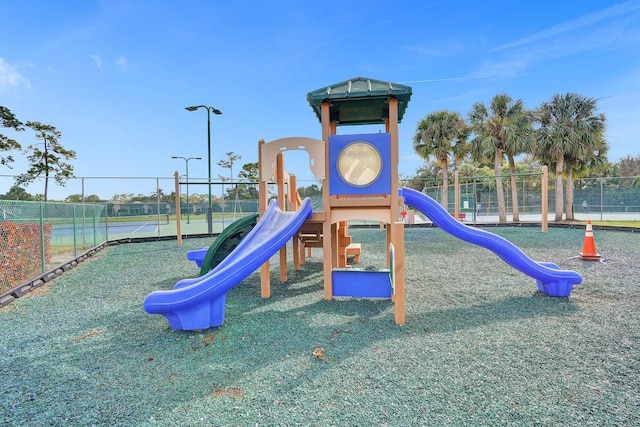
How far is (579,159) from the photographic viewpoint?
19.1m

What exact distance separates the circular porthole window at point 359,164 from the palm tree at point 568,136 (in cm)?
1902

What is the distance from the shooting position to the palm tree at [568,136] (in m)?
18.5

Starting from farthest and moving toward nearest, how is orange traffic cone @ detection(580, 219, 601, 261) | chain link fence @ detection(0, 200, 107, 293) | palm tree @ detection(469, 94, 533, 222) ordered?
palm tree @ detection(469, 94, 533, 222)
orange traffic cone @ detection(580, 219, 601, 261)
chain link fence @ detection(0, 200, 107, 293)

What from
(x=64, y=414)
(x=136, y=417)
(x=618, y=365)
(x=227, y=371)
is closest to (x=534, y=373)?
(x=618, y=365)

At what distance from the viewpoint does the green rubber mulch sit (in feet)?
7.05

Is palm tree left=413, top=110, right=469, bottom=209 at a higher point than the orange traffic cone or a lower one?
higher

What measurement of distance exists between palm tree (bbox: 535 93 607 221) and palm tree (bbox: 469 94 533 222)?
3.07 ft

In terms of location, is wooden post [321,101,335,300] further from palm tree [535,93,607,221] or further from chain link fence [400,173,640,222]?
palm tree [535,93,607,221]

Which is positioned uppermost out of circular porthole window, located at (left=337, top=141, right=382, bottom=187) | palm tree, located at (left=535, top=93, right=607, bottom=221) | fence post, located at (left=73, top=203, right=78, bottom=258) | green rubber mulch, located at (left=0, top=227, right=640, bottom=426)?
palm tree, located at (left=535, top=93, right=607, bottom=221)

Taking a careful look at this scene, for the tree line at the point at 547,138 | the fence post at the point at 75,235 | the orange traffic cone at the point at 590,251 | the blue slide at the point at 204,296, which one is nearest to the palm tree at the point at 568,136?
the tree line at the point at 547,138

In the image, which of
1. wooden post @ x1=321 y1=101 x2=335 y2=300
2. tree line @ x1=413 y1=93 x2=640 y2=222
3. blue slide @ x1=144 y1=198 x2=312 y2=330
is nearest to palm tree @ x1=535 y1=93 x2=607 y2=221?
tree line @ x1=413 y1=93 x2=640 y2=222

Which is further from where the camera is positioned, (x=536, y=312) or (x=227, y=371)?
(x=536, y=312)

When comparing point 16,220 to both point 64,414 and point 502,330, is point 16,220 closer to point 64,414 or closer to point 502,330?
point 64,414

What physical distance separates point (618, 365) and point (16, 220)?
8090 mm
